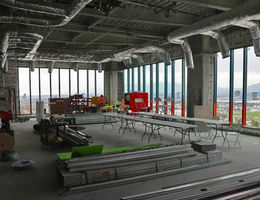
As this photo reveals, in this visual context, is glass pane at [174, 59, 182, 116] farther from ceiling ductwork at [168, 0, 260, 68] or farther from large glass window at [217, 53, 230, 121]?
ceiling ductwork at [168, 0, 260, 68]

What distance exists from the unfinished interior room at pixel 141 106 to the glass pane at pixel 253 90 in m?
0.04

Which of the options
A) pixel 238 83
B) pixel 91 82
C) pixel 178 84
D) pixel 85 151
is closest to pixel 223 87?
pixel 238 83

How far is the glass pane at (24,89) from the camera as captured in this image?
15.0 m

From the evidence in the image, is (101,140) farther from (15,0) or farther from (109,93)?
(109,93)

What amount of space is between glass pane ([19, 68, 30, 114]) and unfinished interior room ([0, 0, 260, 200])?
0.09 m

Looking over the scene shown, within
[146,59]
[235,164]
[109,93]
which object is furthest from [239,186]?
[109,93]

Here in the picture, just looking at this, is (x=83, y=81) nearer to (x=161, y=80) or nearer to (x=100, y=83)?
(x=100, y=83)

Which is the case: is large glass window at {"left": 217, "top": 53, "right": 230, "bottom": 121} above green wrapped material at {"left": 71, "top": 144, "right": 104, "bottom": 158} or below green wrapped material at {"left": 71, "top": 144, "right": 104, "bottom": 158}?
above

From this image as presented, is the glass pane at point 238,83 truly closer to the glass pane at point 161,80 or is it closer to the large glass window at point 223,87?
the large glass window at point 223,87

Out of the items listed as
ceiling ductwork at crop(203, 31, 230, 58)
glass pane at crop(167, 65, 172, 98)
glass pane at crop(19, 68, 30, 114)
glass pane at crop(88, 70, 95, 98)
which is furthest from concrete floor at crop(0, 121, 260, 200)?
glass pane at crop(88, 70, 95, 98)

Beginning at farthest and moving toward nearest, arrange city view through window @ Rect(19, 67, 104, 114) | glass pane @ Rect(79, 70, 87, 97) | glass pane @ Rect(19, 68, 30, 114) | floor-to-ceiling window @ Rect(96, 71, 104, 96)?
floor-to-ceiling window @ Rect(96, 71, 104, 96) < glass pane @ Rect(79, 70, 87, 97) < city view through window @ Rect(19, 67, 104, 114) < glass pane @ Rect(19, 68, 30, 114)

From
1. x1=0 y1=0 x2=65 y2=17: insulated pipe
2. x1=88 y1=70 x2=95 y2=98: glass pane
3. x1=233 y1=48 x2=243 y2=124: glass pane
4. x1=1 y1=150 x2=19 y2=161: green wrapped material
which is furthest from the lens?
x1=88 y1=70 x2=95 y2=98: glass pane

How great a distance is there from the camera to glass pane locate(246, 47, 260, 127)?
8328mm

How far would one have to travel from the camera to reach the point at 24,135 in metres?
8.44
